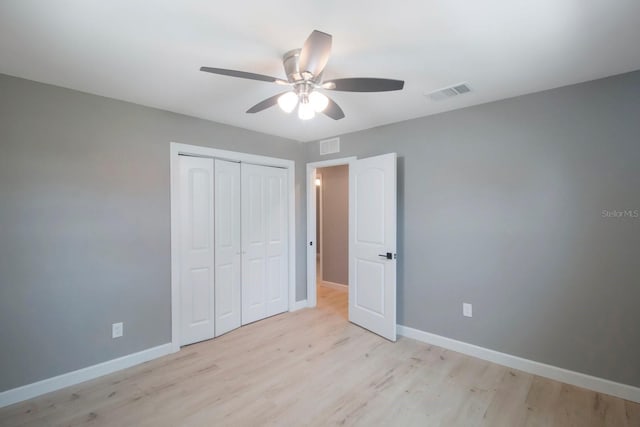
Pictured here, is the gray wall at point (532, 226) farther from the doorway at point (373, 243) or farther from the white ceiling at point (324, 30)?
the white ceiling at point (324, 30)

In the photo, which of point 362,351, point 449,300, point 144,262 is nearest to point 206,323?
point 144,262

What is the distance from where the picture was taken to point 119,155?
264cm

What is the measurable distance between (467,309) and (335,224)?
2.88m

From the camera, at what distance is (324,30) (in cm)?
163

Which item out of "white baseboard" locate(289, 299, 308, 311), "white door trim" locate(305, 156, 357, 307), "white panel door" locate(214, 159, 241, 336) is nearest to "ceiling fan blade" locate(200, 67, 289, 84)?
"white panel door" locate(214, 159, 241, 336)

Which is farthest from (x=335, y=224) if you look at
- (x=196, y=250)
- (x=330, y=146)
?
(x=196, y=250)

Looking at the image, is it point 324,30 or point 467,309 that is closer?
point 324,30

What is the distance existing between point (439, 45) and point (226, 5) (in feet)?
4.08

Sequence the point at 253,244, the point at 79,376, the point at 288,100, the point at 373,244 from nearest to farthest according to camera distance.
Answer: the point at 288,100 → the point at 79,376 → the point at 373,244 → the point at 253,244

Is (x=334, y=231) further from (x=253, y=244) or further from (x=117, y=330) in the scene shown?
(x=117, y=330)

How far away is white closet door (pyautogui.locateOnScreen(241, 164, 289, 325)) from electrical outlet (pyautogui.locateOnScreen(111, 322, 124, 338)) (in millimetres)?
1272

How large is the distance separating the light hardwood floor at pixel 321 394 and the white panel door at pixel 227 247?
1.41ft

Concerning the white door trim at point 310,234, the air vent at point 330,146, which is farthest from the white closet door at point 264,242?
the air vent at point 330,146

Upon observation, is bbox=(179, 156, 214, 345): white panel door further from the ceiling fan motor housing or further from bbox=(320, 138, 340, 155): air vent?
the ceiling fan motor housing
